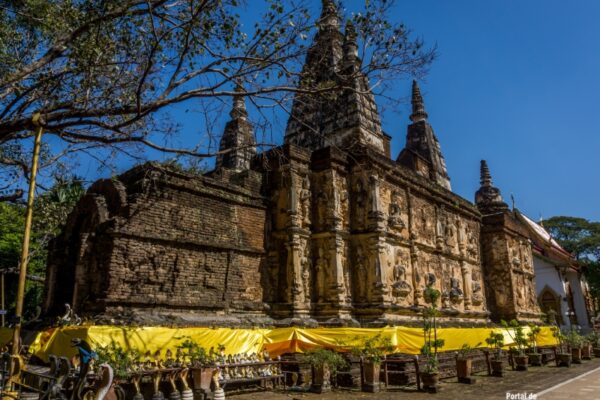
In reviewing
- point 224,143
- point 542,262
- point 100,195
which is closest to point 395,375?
point 100,195

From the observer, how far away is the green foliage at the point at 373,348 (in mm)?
9750

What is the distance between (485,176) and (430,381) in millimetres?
19704

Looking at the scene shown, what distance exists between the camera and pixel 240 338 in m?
9.55

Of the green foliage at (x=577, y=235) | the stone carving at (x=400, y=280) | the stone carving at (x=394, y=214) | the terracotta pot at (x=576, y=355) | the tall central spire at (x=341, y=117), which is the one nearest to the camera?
the stone carving at (x=400, y=280)

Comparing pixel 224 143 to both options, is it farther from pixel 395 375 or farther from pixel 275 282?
pixel 395 375

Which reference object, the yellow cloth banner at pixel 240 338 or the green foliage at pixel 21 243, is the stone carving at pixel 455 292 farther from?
the green foliage at pixel 21 243

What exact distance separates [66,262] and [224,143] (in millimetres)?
13142

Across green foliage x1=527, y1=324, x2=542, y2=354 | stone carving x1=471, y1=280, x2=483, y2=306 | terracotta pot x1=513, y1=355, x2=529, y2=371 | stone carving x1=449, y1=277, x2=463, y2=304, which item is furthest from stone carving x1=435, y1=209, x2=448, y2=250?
terracotta pot x1=513, y1=355, x2=529, y2=371

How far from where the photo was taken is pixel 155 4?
690cm

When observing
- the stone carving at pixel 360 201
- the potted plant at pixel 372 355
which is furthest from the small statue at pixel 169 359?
the stone carving at pixel 360 201

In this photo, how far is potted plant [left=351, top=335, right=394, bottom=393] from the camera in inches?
375

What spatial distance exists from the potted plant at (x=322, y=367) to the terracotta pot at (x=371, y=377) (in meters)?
0.60

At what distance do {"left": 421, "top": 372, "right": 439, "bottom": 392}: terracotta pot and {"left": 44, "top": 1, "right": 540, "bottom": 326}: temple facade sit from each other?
2599 mm

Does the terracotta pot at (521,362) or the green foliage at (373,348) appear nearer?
the green foliage at (373,348)
